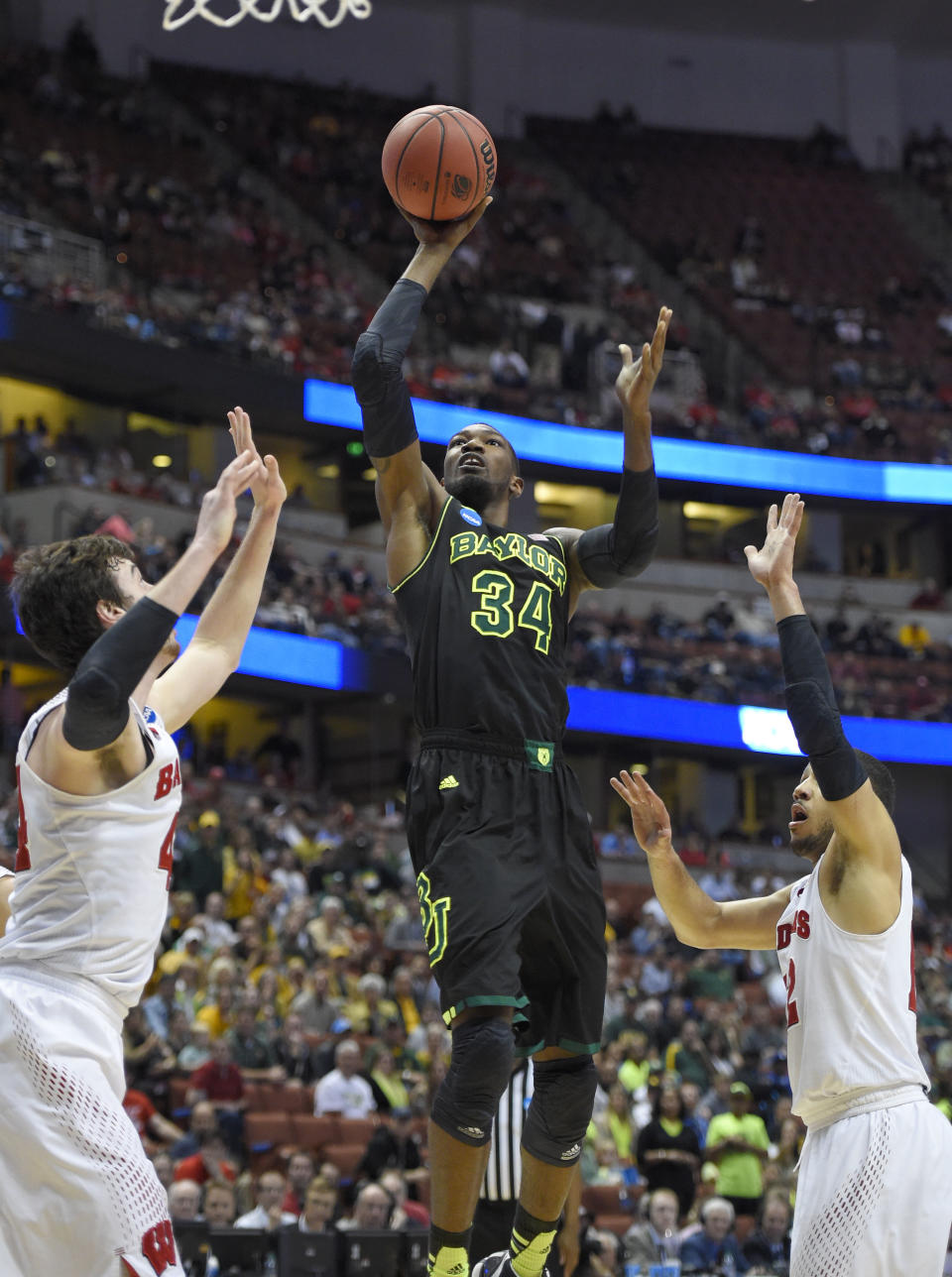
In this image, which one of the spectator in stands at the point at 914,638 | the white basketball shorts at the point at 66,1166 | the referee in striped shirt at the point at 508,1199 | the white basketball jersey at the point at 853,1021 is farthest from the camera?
the spectator in stands at the point at 914,638

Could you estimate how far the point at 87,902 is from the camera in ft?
13.0

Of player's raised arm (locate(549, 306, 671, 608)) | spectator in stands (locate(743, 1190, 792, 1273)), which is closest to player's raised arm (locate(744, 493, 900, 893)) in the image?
player's raised arm (locate(549, 306, 671, 608))

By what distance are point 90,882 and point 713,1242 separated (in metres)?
7.76

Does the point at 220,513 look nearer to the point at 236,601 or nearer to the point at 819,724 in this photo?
the point at 236,601

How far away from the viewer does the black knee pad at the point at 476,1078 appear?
468 centimetres

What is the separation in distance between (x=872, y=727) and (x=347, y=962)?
54.7ft

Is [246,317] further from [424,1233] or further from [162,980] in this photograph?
[424,1233]

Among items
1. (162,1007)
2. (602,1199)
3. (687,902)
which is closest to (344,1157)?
(602,1199)

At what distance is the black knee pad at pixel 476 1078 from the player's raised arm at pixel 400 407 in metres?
1.49

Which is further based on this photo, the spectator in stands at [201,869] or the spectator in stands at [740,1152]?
the spectator in stands at [201,869]

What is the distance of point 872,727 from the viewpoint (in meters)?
29.2

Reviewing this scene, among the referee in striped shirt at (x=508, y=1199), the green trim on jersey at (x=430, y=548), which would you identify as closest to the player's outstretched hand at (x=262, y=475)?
the green trim on jersey at (x=430, y=548)

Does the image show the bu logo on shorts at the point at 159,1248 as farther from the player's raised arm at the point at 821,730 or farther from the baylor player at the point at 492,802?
the player's raised arm at the point at 821,730

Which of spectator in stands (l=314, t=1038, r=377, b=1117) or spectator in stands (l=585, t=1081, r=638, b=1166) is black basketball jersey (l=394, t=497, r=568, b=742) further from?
spectator in stands (l=585, t=1081, r=638, b=1166)
